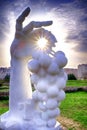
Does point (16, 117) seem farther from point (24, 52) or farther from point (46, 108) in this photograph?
point (24, 52)

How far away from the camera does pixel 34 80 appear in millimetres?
4219

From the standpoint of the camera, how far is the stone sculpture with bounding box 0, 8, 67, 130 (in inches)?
160

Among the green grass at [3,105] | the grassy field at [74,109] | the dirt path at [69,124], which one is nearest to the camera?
the dirt path at [69,124]

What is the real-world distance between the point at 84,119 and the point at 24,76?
4.11 m

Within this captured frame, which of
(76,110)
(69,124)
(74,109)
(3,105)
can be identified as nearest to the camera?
(69,124)

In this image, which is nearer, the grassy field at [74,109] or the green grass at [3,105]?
the grassy field at [74,109]

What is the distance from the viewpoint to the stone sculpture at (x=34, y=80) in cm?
405

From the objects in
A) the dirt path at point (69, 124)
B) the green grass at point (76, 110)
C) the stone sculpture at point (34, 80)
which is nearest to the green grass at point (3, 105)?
the green grass at point (76, 110)

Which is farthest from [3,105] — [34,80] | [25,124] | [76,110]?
[34,80]

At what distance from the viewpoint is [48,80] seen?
409 cm

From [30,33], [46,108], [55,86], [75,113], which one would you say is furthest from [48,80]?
[75,113]

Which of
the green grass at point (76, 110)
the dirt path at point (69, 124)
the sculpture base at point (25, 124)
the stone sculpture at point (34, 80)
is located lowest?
the dirt path at point (69, 124)

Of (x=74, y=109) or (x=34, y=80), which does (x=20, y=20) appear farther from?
(x=74, y=109)

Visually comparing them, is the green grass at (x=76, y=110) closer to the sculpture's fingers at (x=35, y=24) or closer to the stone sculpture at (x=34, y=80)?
the stone sculpture at (x=34, y=80)
